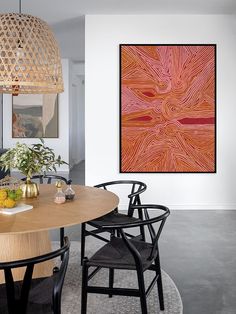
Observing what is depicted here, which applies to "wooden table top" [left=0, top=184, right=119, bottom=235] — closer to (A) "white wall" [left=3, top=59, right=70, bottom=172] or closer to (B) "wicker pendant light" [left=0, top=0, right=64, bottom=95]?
(B) "wicker pendant light" [left=0, top=0, right=64, bottom=95]

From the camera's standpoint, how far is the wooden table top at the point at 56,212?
210 centimetres

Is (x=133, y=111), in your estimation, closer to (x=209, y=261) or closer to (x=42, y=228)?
(x=209, y=261)

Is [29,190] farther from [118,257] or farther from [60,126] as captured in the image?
[60,126]

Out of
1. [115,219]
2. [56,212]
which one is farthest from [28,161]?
[115,219]

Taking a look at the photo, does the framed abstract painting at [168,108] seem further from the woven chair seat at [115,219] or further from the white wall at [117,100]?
the woven chair seat at [115,219]

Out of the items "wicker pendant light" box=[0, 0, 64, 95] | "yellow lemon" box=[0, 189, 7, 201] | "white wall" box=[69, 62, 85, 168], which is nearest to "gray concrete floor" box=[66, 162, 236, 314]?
"yellow lemon" box=[0, 189, 7, 201]

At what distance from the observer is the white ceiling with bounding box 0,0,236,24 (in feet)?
16.6

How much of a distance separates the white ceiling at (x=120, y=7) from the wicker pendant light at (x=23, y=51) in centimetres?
285

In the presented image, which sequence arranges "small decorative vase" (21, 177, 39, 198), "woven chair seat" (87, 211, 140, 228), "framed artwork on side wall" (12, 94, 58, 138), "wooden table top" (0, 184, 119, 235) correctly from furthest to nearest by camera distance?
"framed artwork on side wall" (12, 94, 58, 138), "woven chair seat" (87, 211, 140, 228), "small decorative vase" (21, 177, 39, 198), "wooden table top" (0, 184, 119, 235)

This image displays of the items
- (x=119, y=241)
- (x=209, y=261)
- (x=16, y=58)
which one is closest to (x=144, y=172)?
(x=209, y=261)

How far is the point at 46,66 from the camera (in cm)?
256

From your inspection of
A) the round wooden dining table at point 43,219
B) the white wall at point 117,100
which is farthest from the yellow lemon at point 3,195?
the white wall at point 117,100

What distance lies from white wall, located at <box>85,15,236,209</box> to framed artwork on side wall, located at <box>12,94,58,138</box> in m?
4.74

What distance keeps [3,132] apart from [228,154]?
658cm
